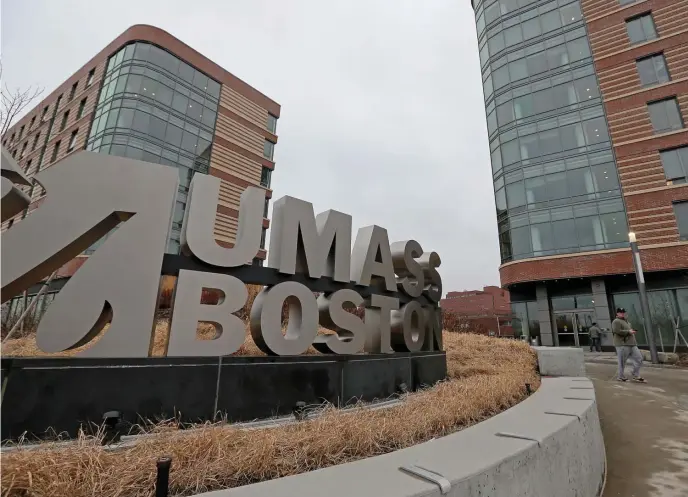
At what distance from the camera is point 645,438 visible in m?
4.89

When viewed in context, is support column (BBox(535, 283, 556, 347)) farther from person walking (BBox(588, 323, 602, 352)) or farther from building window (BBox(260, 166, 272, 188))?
building window (BBox(260, 166, 272, 188))

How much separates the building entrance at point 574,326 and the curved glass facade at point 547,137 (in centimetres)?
401

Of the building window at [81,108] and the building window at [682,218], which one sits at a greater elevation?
the building window at [81,108]

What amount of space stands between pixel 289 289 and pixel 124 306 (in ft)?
6.65

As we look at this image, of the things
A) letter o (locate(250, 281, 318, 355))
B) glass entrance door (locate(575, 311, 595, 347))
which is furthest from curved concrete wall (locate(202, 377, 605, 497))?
glass entrance door (locate(575, 311, 595, 347))

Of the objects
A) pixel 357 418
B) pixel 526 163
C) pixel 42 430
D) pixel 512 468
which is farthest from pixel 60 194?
pixel 526 163

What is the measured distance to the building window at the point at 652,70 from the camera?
72.2 ft

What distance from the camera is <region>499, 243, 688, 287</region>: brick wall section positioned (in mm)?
19516

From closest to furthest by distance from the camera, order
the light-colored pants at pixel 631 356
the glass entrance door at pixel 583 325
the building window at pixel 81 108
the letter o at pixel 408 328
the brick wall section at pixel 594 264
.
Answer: the letter o at pixel 408 328 < the light-colored pants at pixel 631 356 < the brick wall section at pixel 594 264 < the glass entrance door at pixel 583 325 < the building window at pixel 81 108

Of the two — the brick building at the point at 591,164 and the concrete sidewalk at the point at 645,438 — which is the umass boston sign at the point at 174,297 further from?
the brick building at the point at 591,164

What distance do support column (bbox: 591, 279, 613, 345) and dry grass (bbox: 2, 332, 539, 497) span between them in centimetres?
2173

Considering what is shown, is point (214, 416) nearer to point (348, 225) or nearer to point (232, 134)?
point (348, 225)

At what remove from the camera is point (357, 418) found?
3518 mm

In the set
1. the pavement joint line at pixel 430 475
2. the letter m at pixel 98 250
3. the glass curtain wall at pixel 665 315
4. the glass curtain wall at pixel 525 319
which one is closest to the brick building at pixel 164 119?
the glass curtain wall at pixel 525 319
